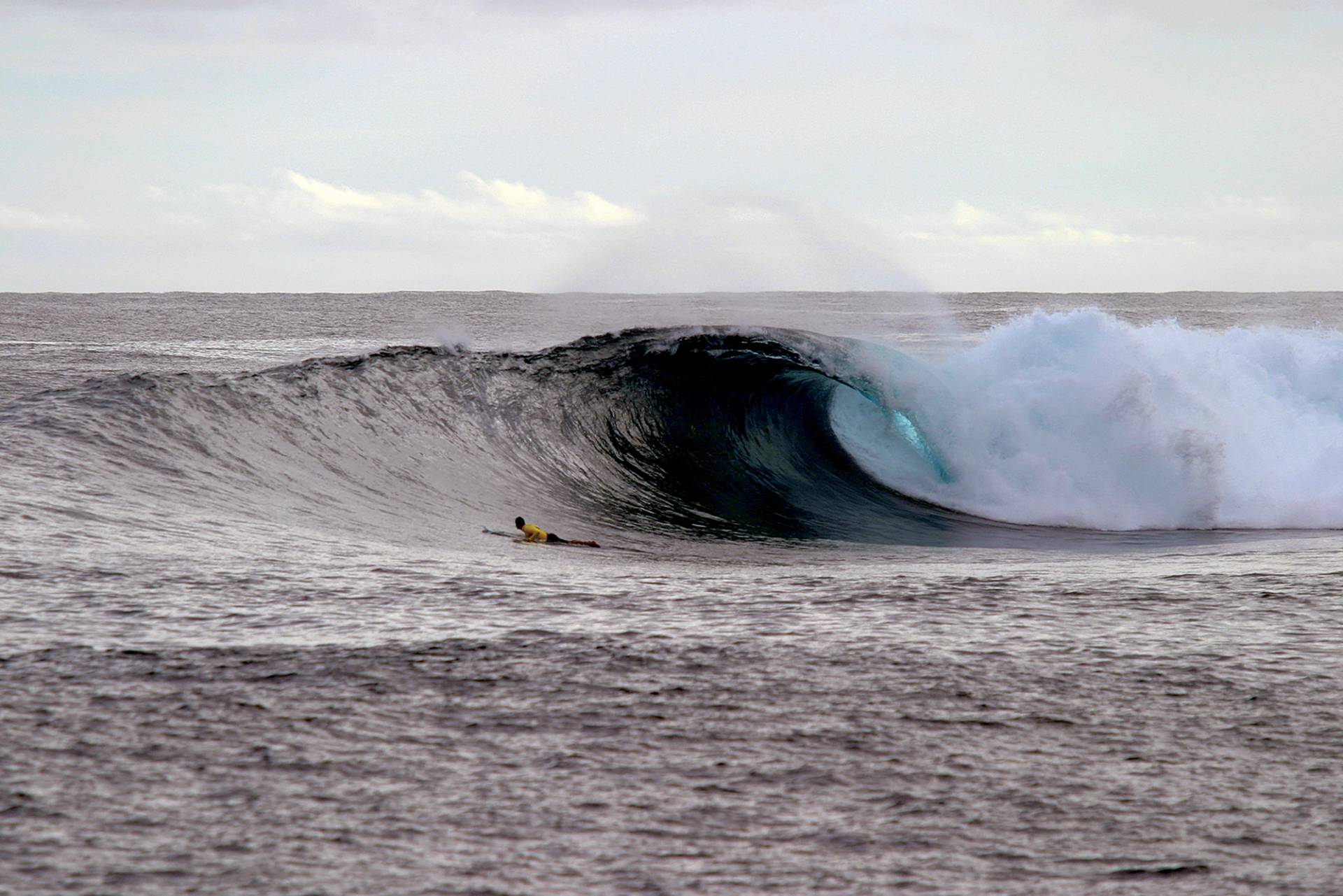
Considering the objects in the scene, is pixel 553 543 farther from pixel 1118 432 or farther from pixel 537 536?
pixel 1118 432

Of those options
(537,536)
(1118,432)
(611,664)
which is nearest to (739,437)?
(1118,432)

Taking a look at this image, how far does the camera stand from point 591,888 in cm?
277

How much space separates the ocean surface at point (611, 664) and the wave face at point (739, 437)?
70mm

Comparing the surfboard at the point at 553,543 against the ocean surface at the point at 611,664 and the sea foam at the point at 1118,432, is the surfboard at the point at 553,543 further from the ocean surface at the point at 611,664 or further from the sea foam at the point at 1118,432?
the sea foam at the point at 1118,432

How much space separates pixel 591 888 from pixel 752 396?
39.9 feet

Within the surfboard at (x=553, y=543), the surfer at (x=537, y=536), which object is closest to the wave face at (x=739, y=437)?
the surfboard at (x=553, y=543)

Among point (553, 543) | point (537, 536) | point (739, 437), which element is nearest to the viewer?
point (537, 536)

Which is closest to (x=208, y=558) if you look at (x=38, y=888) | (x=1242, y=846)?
(x=38, y=888)

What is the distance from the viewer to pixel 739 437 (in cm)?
1387

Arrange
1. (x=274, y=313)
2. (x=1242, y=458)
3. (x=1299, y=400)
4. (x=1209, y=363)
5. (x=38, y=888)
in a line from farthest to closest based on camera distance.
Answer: (x=274, y=313) → (x=1299, y=400) → (x=1209, y=363) → (x=1242, y=458) → (x=38, y=888)

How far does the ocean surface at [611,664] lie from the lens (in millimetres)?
2969

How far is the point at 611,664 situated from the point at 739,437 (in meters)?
9.56

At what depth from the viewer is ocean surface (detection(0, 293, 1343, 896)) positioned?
9.74ft

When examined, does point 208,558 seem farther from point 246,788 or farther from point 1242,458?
point 1242,458
